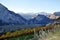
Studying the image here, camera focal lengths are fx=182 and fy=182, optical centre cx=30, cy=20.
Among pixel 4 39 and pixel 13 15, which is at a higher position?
pixel 13 15

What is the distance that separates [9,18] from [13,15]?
4.90 ft

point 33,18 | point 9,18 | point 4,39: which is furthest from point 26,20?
point 4,39

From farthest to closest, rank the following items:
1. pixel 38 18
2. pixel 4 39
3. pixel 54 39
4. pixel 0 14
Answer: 1. pixel 0 14
2. pixel 38 18
3. pixel 4 39
4. pixel 54 39

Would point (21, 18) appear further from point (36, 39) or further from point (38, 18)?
point (36, 39)

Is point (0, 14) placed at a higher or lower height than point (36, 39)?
higher

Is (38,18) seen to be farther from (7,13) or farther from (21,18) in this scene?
(7,13)

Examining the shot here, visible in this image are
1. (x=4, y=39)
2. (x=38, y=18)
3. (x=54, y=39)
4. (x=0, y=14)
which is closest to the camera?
(x=54, y=39)

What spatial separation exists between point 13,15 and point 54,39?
1714 inches

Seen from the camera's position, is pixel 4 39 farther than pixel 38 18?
No

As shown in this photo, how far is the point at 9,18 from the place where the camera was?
176 feet

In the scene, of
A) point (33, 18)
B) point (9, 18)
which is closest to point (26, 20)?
point (33, 18)

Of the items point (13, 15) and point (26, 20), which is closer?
point (26, 20)

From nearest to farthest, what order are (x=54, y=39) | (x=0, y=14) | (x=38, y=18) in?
(x=54, y=39) < (x=38, y=18) < (x=0, y=14)

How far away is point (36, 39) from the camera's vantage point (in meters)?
11.2
